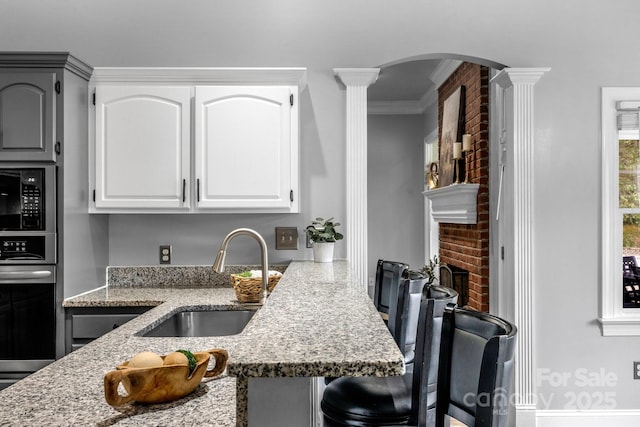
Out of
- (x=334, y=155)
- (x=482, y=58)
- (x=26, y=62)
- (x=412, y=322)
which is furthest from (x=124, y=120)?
Result: (x=482, y=58)

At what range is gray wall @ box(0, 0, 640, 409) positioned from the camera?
2.97 meters

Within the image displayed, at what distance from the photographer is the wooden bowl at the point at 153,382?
937 mm

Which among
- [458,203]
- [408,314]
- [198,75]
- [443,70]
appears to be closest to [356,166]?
[198,75]

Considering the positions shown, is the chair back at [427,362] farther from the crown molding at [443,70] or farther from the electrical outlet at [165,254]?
the crown molding at [443,70]

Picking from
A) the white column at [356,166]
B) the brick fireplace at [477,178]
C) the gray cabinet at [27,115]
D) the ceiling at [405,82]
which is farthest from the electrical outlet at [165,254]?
the ceiling at [405,82]

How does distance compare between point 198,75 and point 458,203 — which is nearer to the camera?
point 198,75

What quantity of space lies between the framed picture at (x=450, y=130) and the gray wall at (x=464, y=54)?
4.54 ft

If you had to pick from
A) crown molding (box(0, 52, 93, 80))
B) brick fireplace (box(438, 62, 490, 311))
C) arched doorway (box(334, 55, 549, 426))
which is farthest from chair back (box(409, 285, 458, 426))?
brick fireplace (box(438, 62, 490, 311))

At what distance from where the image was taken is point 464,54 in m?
3.00

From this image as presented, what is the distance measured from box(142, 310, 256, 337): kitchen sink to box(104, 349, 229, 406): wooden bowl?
125cm

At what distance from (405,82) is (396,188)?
1.52 meters

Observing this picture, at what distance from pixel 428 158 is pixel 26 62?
489 centimetres

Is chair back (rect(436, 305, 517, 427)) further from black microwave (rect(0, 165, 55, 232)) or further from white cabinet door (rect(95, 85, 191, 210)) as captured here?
black microwave (rect(0, 165, 55, 232))

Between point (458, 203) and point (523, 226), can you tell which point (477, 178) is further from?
point (523, 226)
